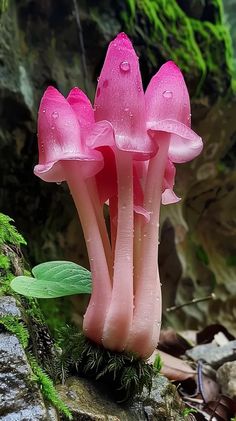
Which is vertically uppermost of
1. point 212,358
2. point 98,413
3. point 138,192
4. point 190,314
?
point 138,192

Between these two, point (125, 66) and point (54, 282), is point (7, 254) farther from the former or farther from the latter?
point (125, 66)

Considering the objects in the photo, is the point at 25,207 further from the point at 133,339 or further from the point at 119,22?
the point at 133,339

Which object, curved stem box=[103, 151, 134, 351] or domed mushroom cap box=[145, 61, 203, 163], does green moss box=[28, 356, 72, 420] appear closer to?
curved stem box=[103, 151, 134, 351]

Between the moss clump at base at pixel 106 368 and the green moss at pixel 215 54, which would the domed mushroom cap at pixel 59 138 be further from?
the green moss at pixel 215 54

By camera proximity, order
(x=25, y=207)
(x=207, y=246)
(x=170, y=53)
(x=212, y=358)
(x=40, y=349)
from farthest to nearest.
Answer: (x=207, y=246)
(x=170, y=53)
(x=25, y=207)
(x=212, y=358)
(x=40, y=349)

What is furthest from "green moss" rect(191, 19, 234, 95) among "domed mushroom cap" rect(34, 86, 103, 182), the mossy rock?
"domed mushroom cap" rect(34, 86, 103, 182)

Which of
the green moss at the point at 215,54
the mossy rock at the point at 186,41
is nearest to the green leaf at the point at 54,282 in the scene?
the mossy rock at the point at 186,41

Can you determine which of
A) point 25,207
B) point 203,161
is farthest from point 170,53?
point 25,207

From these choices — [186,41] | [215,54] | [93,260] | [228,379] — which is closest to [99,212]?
[93,260]
